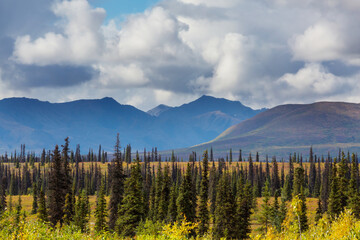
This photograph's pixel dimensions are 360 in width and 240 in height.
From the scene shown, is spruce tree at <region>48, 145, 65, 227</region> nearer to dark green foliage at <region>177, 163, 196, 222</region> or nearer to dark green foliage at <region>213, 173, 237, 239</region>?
dark green foliage at <region>177, 163, 196, 222</region>

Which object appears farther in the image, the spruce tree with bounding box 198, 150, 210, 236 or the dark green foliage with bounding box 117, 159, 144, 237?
the spruce tree with bounding box 198, 150, 210, 236

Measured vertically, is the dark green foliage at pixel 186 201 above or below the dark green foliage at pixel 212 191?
above

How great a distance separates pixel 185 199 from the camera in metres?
64.6

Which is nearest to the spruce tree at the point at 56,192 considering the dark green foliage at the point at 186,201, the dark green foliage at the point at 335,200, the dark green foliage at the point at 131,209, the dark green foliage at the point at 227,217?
the dark green foliage at the point at 131,209

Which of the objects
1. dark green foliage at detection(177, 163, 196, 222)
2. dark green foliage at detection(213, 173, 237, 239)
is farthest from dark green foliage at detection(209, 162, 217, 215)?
dark green foliage at detection(177, 163, 196, 222)

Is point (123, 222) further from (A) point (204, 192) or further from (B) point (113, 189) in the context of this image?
(A) point (204, 192)

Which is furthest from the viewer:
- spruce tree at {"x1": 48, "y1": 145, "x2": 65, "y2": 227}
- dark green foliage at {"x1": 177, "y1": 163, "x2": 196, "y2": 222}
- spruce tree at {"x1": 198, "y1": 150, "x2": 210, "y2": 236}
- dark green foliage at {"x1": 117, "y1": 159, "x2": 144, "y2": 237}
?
spruce tree at {"x1": 198, "y1": 150, "x2": 210, "y2": 236}

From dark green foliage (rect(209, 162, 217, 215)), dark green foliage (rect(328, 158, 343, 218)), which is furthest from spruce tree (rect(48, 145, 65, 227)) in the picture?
dark green foliage (rect(328, 158, 343, 218))

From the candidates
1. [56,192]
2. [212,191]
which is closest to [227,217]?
[56,192]

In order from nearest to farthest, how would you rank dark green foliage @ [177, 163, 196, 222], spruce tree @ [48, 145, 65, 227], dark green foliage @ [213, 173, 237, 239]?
spruce tree @ [48, 145, 65, 227] < dark green foliage @ [177, 163, 196, 222] < dark green foliage @ [213, 173, 237, 239]

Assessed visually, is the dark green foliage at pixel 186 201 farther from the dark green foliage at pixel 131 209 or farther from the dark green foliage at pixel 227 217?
the dark green foliage at pixel 131 209

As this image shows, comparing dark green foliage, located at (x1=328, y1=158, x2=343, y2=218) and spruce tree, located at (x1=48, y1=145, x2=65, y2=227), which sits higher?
spruce tree, located at (x1=48, y1=145, x2=65, y2=227)

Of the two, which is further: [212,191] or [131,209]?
[212,191]

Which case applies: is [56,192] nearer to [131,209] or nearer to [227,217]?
[131,209]
